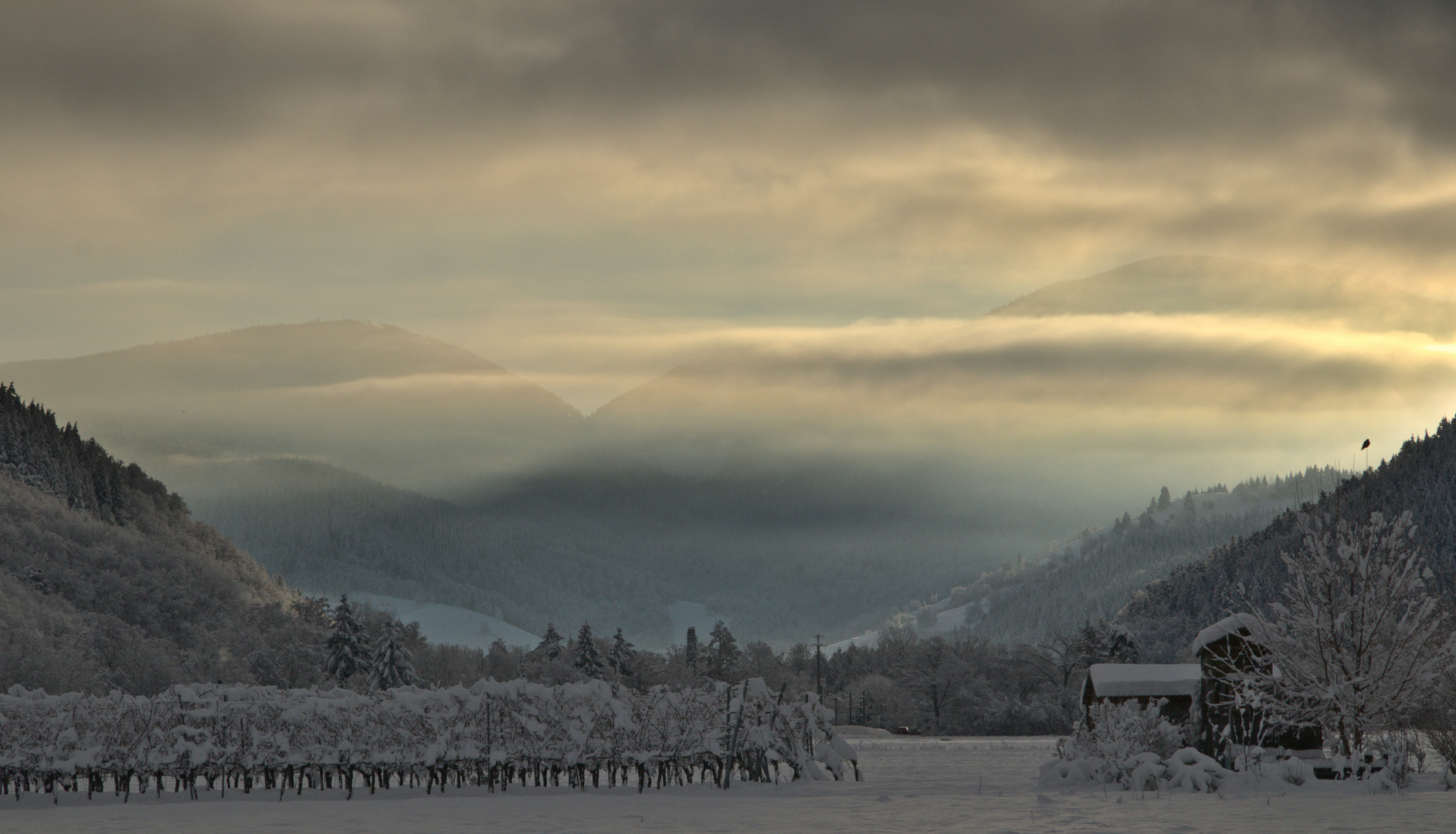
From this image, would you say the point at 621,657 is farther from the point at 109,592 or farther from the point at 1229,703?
the point at 1229,703

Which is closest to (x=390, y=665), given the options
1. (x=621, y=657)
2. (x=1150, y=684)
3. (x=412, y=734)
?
(x=621, y=657)

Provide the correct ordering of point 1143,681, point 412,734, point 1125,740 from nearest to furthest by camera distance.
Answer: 1. point 1125,740
2. point 412,734
3. point 1143,681

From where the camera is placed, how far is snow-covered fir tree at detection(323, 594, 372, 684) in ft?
361

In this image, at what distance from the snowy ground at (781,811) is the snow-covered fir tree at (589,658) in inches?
3478

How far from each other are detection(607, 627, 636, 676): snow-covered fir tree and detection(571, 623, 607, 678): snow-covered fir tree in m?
6.39

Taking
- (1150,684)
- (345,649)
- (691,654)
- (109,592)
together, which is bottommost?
(691,654)

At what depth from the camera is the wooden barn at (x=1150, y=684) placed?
46875mm

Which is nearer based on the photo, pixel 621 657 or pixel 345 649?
pixel 345 649

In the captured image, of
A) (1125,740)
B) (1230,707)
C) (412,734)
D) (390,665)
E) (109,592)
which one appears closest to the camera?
(1125,740)

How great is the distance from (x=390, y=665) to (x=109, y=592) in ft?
174

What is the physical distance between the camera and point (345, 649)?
365ft

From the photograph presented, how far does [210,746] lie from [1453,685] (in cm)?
3569

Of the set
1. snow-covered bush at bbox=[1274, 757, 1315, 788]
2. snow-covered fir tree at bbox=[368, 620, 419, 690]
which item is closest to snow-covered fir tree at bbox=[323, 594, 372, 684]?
snow-covered fir tree at bbox=[368, 620, 419, 690]

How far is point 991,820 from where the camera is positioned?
2377cm
